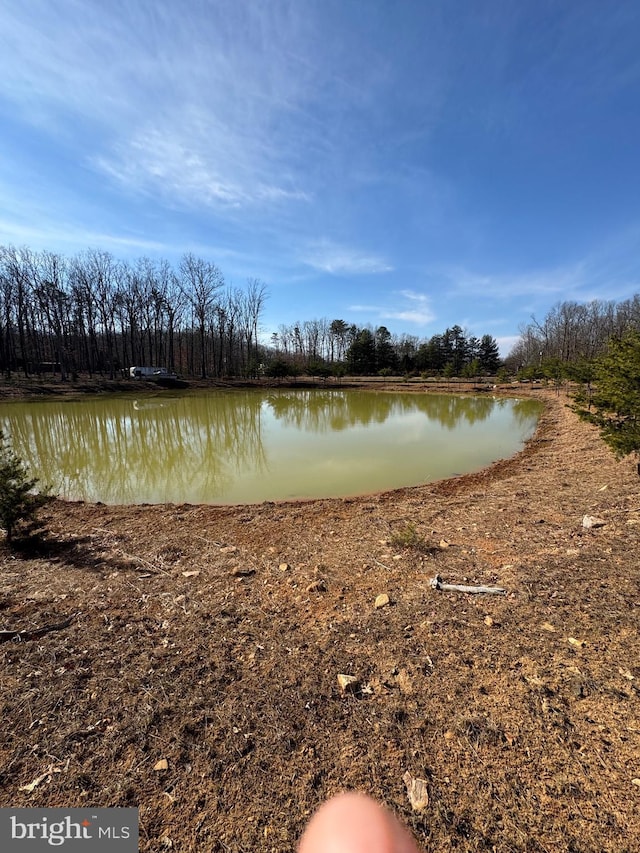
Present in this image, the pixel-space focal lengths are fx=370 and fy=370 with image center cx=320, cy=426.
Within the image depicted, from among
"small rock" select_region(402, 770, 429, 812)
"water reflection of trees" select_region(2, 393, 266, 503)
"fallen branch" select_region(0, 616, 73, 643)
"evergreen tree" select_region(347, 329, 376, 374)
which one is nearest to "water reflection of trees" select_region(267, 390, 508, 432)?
"water reflection of trees" select_region(2, 393, 266, 503)

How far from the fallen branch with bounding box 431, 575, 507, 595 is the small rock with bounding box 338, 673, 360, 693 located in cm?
146

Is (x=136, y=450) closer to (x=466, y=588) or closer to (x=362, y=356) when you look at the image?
(x=466, y=588)

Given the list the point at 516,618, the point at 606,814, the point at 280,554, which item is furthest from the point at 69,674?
the point at 516,618

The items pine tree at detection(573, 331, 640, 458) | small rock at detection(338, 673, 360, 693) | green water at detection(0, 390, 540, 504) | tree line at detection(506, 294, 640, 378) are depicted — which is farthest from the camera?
tree line at detection(506, 294, 640, 378)

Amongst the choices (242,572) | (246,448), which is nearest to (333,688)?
(242,572)

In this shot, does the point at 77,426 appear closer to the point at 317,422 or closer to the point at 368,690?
the point at 317,422

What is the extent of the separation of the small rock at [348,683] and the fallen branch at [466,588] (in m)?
1.46

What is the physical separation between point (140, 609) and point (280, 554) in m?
1.80

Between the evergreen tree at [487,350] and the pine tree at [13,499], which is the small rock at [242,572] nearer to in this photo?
the pine tree at [13,499]

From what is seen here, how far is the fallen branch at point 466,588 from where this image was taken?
3.51 m

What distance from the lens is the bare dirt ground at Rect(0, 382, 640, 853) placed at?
5.78ft

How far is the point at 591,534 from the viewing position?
15.3ft

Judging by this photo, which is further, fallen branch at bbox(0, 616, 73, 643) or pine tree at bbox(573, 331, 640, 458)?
pine tree at bbox(573, 331, 640, 458)

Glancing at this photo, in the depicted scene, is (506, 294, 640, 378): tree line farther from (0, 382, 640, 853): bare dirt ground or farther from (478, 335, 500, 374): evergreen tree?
(0, 382, 640, 853): bare dirt ground
